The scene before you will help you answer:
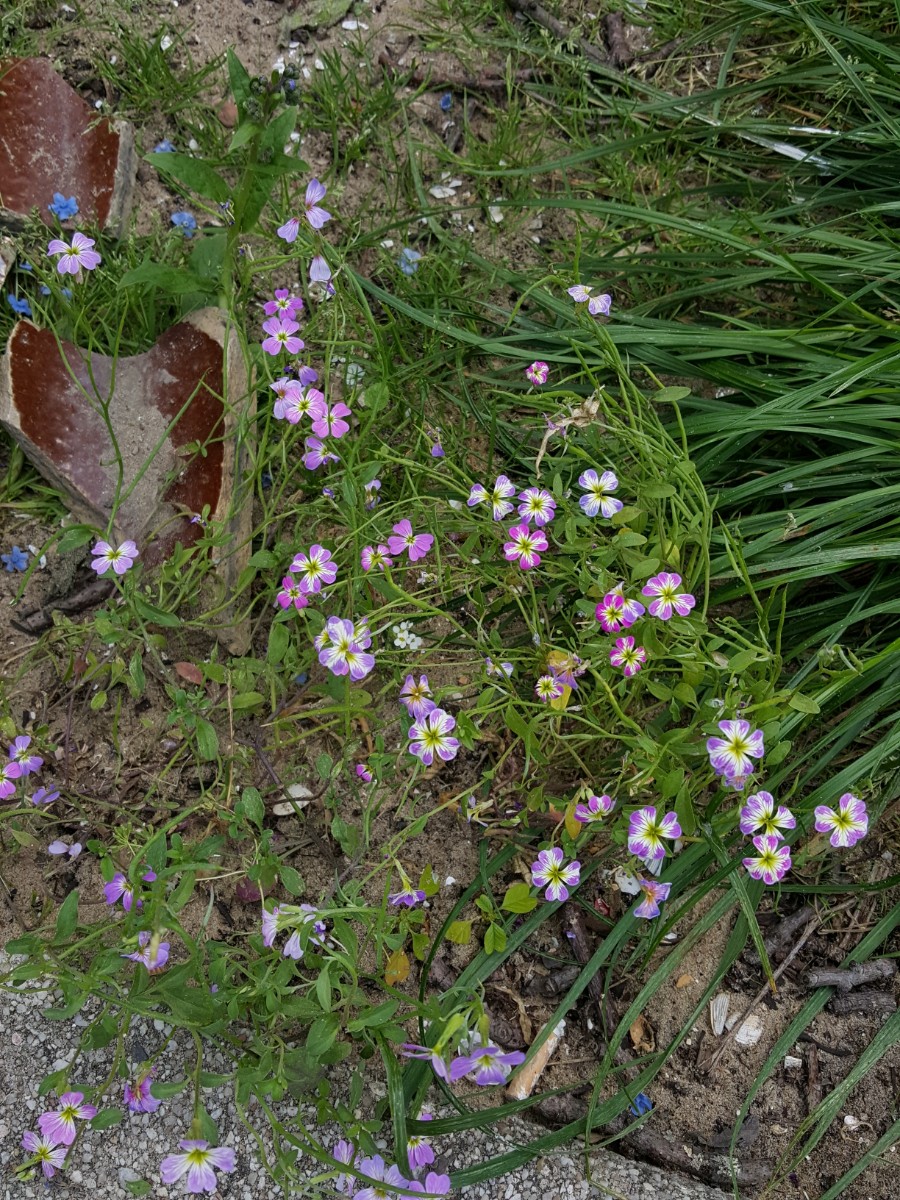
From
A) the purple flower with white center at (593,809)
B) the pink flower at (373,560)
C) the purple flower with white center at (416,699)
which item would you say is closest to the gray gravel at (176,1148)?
the purple flower with white center at (593,809)

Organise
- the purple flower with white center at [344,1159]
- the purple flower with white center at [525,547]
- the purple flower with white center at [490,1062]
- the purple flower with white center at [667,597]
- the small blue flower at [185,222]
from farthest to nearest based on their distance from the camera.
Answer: the small blue flower at [185,222], the purple flower with white center at [525,547], the purple flower with white center at [667,597], the purple flower with white center at [344,1159], the purple flower with white center at [490,1062]

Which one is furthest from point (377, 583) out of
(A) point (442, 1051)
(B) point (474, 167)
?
(B) point (474, 167)

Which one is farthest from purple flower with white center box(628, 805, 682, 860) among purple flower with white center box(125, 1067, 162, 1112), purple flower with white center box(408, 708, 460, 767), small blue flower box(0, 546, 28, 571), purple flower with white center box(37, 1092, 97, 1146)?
small blue flower box(0, 546, 28, 571)

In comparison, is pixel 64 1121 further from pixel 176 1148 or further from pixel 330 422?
pixel 330 422

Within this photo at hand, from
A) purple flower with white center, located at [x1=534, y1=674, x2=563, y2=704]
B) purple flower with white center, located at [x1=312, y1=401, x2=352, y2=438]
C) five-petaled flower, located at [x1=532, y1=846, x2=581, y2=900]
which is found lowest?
five-petaled flower, located at [x1=532, y1=846, x2=581, y2=900]

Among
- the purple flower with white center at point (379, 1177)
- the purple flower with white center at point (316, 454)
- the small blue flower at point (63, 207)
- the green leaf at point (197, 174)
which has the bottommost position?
the purple flower with white center at point (379, 1177)

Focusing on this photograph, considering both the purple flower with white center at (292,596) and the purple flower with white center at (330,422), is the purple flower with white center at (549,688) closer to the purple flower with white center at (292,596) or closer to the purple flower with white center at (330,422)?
the purple flower with white center at (292,596)

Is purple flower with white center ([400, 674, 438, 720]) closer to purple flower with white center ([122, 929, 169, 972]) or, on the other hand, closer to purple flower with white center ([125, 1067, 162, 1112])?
purple flower with white center ([122, 929, 169, 972])
